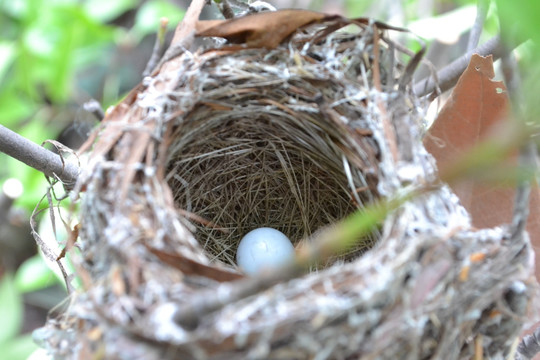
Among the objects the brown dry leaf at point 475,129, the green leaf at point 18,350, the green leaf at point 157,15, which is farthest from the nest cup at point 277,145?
the green leaf at point 157,15

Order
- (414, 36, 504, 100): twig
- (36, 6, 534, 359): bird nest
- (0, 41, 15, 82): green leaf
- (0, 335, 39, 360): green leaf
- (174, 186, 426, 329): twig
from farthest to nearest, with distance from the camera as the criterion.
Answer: (0, 41, 15, 82): green leaf
(0, 335, 39, 360): green leaf
(414, 36, 504, 100): twig
(36, 6, 534, 359): bird nest
(174, 186, 426, 329): twig

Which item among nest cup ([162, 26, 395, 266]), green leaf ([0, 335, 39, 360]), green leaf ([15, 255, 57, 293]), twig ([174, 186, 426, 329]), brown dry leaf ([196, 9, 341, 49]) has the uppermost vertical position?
green leaf ([15, 255, 57, 293])

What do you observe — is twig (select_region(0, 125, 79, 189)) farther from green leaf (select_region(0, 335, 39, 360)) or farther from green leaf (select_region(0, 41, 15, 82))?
green leaf (select_region(0, 41, 15, 82))

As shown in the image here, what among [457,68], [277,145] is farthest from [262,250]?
[457,68]

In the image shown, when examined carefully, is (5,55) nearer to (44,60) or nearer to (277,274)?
(44,60)

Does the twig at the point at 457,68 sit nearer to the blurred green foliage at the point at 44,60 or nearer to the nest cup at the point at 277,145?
the nest cup at the point at 277,145

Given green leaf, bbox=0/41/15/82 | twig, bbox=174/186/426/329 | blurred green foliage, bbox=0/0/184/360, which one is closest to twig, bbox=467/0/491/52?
twig, bbox=174/186/426/329
